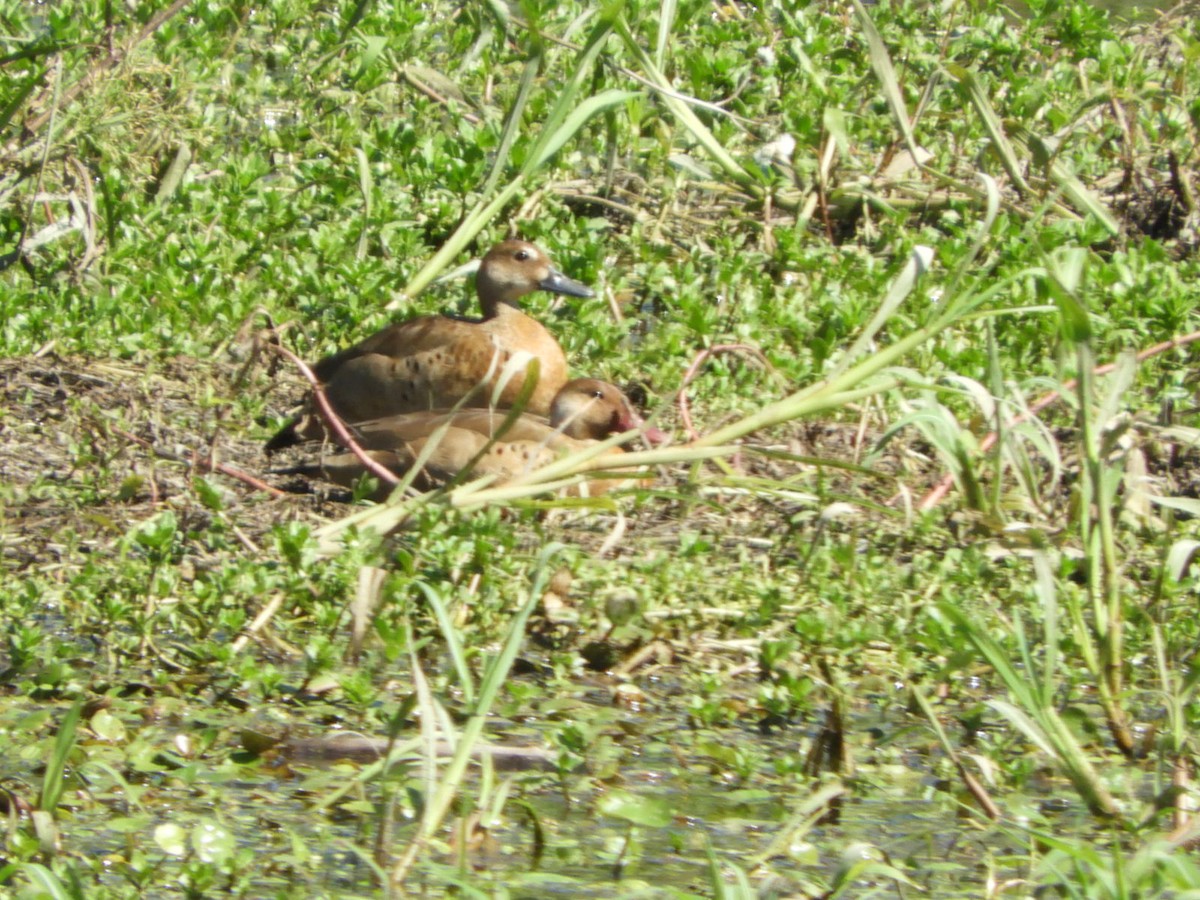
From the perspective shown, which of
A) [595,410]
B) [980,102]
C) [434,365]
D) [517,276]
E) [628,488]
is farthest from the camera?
[517,276]

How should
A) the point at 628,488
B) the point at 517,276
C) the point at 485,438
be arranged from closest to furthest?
the point at 628,488
the point at 485,438
the point at 517,276

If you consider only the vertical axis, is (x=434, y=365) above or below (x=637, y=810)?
above

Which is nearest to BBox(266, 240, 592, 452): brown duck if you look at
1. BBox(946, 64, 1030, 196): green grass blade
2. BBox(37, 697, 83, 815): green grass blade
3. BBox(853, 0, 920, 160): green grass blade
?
BBox(946, 64, 1030, 196): green grass blade

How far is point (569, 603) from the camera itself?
16.9 ft

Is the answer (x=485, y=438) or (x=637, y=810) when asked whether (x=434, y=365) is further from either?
(x=637, y=810)

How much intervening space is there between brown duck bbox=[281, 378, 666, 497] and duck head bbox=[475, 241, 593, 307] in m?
0.76

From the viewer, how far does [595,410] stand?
6.64 m

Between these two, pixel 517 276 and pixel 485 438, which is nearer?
pixel 485 438

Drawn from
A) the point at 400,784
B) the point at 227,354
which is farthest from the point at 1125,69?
the point at 400,784

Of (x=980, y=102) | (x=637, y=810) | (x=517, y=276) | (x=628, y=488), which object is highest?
(x=980, y=102)

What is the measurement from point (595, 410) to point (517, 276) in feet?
3.32

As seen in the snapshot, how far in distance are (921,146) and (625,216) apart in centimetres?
139

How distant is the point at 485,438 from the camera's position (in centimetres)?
639

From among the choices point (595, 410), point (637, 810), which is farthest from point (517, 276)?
point (637, 810)
